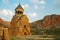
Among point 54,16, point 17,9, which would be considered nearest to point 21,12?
point 17,9

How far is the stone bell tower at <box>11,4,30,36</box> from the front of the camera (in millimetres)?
35562

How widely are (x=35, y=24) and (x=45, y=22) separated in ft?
15.9

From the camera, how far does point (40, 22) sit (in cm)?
8219

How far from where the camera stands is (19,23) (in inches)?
1417

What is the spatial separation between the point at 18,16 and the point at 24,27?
2655mm

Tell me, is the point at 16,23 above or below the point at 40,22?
below

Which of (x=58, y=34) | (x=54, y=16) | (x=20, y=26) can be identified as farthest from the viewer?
(x=54, y=16)

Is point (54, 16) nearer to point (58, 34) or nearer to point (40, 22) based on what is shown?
point (40, 22)

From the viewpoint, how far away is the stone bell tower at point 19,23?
35.6 meters

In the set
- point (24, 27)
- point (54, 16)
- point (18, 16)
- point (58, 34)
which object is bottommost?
point (58, 34)

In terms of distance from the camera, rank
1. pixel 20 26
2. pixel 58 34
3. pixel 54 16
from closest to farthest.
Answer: pixel 58 34, pixel 20 26, pixel 54 16

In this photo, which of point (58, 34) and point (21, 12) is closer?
point (58, 34)

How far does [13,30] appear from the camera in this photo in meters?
36.3

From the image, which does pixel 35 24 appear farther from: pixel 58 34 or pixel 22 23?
pixel 58 34
